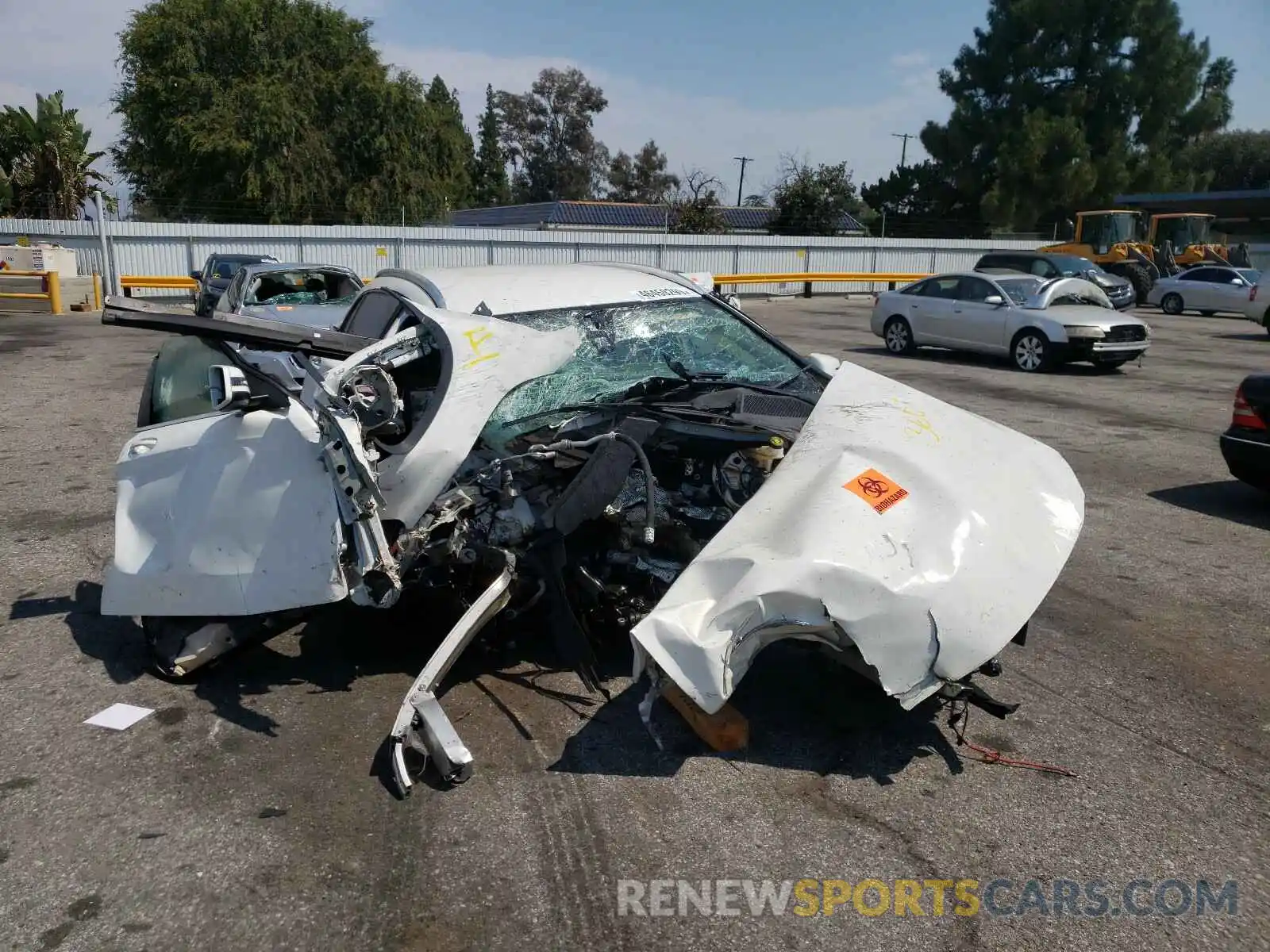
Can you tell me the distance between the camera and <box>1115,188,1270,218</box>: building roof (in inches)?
1556

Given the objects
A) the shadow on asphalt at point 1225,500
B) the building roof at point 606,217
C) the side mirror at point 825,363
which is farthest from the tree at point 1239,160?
the side mirror at point 825,363

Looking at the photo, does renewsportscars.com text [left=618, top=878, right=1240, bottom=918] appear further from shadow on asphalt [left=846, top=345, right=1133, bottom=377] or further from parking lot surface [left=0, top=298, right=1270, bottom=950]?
shadow on asphalt [left=846, top=345, right=1133, bottom=377]

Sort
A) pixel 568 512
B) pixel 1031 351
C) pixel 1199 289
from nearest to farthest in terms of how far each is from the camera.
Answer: pixel 568 512 → pixel 1031 351 → pixel 1199 289

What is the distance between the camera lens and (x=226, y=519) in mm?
3930

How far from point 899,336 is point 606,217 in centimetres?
3547

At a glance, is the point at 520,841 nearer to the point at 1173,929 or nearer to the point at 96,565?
the point at 1173,929

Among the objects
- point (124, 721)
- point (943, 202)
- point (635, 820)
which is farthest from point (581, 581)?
point (943, 202)

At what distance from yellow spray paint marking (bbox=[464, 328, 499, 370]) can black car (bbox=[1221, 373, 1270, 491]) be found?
5457 millimetres

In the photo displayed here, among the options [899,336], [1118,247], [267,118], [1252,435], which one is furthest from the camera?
[267,118]

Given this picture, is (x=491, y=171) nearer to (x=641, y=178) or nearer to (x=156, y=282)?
(x=641, y=178)

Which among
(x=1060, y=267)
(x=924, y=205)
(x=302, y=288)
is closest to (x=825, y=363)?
(x=302, y=288)

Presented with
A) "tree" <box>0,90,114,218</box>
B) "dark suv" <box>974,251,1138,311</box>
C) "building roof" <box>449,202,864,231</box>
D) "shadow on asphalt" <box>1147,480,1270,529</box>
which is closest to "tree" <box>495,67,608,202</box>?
"building roof" <box>449,202,864,231</box>

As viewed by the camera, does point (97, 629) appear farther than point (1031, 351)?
No

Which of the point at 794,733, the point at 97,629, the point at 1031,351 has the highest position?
the point at 1031,351
